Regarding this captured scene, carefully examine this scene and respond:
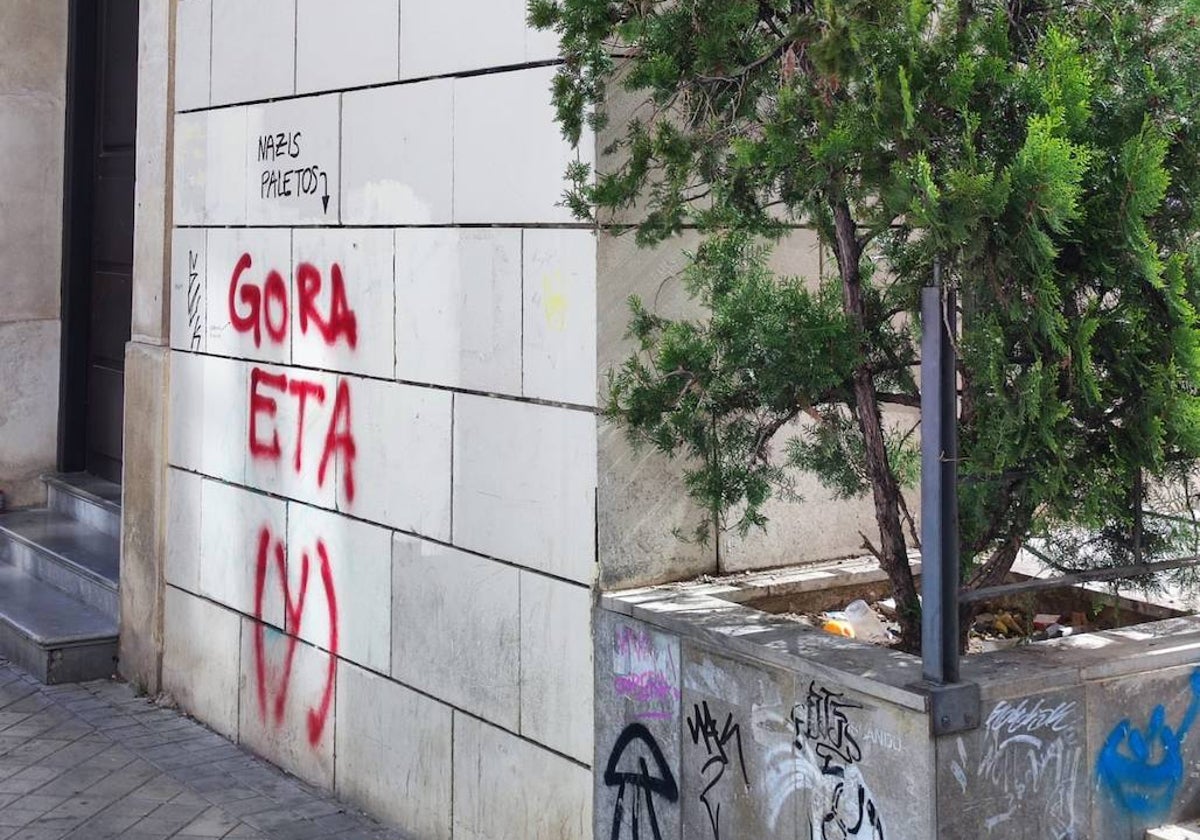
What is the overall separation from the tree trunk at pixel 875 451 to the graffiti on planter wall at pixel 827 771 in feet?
1.52

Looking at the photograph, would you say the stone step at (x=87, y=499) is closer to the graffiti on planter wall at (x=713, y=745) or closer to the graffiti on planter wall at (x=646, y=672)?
the graffiti on planter wall at (x=646, y=672)

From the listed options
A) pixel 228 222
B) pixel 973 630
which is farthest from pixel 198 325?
pixel 973 630

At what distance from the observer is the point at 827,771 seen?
161 inches

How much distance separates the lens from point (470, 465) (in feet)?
17.9

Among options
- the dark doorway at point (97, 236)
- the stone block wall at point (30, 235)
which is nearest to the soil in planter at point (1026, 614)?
the dark doorway at point (97, 236)

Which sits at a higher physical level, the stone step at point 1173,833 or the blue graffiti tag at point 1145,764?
the blue graffiti tag at point 1145,764

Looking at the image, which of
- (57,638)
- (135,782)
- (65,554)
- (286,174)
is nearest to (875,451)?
(286,174)

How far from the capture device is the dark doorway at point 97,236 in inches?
399

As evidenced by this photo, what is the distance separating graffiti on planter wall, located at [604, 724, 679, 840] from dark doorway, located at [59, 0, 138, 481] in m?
6.24

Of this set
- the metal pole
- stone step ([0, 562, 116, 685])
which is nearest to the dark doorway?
stone step ([0, 562, 116, 685])

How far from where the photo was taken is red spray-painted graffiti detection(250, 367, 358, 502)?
20.1 ft

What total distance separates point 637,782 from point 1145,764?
1476 millimetres

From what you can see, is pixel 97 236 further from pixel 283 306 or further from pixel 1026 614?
pixel 1026 614

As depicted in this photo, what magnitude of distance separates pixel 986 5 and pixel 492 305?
6.88 feet
